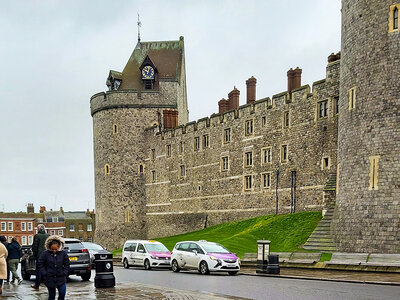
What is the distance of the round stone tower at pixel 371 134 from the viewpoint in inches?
962

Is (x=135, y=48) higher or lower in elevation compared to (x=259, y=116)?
higher

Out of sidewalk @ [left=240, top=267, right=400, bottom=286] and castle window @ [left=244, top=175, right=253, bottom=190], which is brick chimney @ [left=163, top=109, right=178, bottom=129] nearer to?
castle window @ [left=244, top=175, right=253, bottom=190]

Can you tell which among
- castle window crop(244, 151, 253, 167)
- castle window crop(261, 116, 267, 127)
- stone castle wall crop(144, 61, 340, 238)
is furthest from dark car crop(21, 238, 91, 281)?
castle window crop(244, 151, 253, 167)

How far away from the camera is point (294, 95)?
3862 centimetres

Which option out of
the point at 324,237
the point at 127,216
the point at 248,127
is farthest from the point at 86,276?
the point at 127,216

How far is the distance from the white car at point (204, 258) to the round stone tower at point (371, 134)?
6.09 m

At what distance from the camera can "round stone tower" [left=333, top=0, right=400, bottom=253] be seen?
24438mm

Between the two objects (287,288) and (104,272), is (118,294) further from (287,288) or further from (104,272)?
(287,288)

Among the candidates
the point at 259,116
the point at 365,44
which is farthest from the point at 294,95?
the point at 365,44

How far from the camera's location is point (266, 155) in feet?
137

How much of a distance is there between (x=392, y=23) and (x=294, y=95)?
13.9 m

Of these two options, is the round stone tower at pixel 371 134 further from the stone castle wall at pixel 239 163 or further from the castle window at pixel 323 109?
the castle window at pixel 323 109

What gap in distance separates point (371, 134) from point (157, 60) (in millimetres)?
38932

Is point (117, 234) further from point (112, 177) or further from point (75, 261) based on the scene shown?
point (75, 261)
